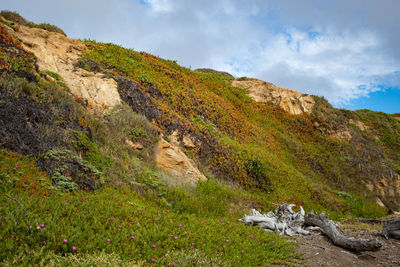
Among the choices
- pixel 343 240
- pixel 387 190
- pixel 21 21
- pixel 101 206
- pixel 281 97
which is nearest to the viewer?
pixel 101 206

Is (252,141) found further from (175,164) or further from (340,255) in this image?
(340,255)

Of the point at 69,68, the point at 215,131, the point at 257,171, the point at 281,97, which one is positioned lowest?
the point at 257,171

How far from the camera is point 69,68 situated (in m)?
12.3

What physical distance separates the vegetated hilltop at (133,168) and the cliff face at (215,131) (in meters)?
0.08

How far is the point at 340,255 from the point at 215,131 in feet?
31.8

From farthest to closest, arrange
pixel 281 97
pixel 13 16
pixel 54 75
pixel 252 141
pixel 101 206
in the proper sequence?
pixel 281 97 → pixel 252 141 → pixel 13 16 → pixel 54 75 → pixel 101 206

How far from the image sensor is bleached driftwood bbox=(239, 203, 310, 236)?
7.46 m

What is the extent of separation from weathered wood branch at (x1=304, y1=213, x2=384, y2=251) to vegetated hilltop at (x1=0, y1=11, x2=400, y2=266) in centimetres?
156

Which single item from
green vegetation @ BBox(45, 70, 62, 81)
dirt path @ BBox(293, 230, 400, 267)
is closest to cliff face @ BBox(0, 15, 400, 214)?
green vegetation @ BBox(45, 70, 62, 81)

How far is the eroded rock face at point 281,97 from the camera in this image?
2570 centimetres

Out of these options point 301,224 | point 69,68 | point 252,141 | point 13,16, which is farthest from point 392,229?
point 13,16

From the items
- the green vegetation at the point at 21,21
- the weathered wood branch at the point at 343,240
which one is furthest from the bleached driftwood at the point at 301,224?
the green vegetation at the point at 21,21

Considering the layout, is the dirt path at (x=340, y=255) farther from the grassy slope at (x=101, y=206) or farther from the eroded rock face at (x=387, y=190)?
the eroded rock face at (x=387, y=190)

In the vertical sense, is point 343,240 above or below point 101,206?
above
